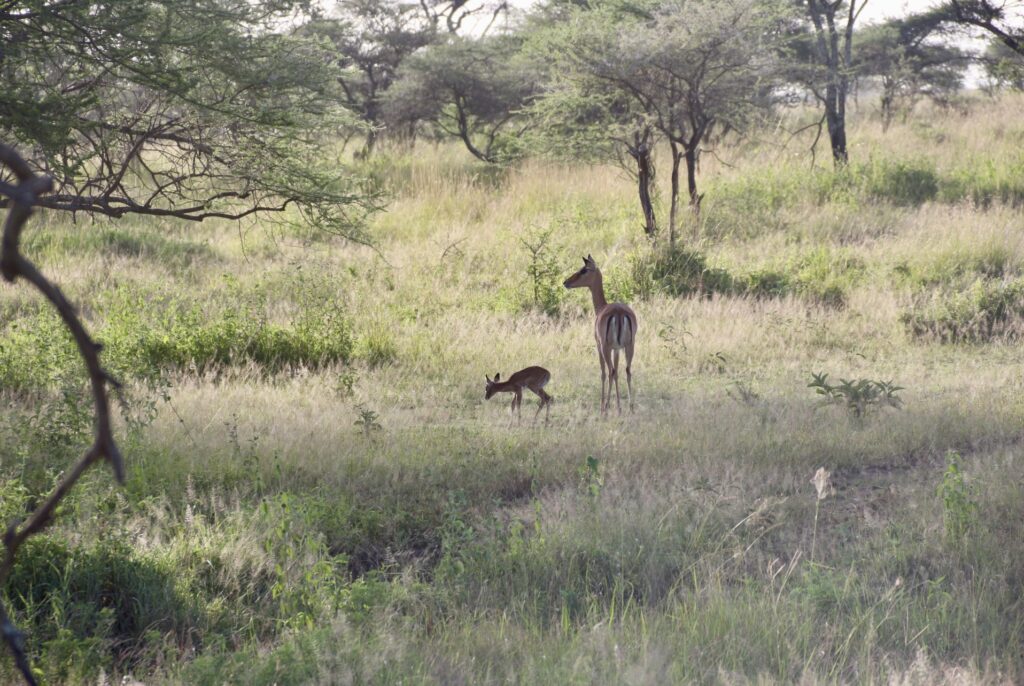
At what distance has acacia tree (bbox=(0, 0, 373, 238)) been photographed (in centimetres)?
662

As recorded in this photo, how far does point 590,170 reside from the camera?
20.4 m

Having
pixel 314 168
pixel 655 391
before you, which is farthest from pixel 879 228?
pixel 314 168

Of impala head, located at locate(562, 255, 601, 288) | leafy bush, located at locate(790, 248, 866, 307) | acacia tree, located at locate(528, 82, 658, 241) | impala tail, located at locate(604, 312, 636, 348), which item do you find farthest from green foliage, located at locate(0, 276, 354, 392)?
leafy bush, located at locate(790, 248, 866, 307)

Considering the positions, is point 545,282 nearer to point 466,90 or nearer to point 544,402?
point 544,402

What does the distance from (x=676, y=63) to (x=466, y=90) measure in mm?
9314

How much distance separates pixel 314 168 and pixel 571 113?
9140 millimetres

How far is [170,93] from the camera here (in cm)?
723

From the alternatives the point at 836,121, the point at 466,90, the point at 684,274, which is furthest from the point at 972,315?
the point at 466,90

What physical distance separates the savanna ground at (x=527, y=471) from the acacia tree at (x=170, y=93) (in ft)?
5.26

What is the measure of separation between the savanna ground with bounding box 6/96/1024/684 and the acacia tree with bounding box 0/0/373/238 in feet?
5.26

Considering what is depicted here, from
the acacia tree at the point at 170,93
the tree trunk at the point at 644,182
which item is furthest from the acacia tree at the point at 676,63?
the acacia tree at the point at 170,93

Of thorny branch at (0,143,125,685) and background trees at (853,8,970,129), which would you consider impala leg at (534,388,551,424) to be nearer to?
thorny branch at (0,143,125,685)

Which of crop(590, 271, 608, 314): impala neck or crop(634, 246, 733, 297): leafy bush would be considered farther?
crop(634, 246, 733, 297): leafy bush

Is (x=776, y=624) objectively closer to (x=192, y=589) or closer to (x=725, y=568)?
(x=725, y=568)
